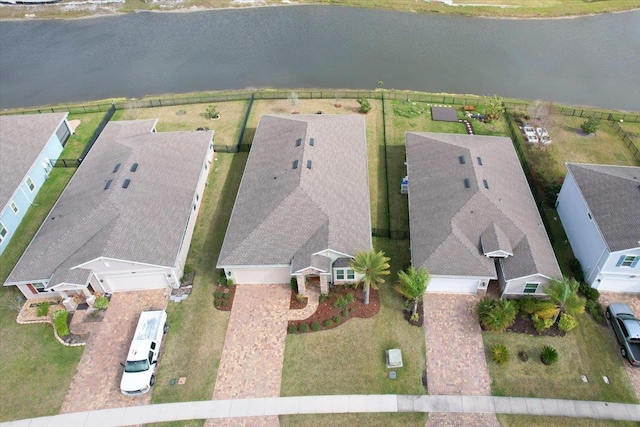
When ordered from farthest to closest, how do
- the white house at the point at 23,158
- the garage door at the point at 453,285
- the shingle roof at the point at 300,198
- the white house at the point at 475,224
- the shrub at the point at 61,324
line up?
the white house at the point at 23,158
the shingle roof at the point at 300,198
the garage door at the point at 453,285
the white house at the point at 475,224
the shrub at the point at 61,324

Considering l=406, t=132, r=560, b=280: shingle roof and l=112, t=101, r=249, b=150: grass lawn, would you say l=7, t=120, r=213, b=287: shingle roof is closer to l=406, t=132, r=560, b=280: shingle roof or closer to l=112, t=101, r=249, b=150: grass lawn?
l=112, t=101, r=249, b=150: grass lawn

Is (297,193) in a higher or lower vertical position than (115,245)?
higher

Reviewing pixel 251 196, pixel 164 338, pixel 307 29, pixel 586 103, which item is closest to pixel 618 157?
pixel 586 103

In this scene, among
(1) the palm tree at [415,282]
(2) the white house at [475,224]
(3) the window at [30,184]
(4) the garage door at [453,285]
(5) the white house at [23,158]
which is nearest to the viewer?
(1) the palm tree at [415,282]

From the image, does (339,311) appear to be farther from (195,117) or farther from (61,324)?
(195,117)

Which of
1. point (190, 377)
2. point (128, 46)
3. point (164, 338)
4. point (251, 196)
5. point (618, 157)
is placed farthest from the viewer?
point (128, 46)

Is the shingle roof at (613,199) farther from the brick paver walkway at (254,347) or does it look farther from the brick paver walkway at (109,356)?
the brick paver walkway at (109,356)

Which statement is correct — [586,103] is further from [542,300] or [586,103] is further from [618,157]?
[542,300]

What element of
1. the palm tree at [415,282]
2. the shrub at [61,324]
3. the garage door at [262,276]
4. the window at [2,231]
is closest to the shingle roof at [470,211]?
the palm tree at [415,282]
